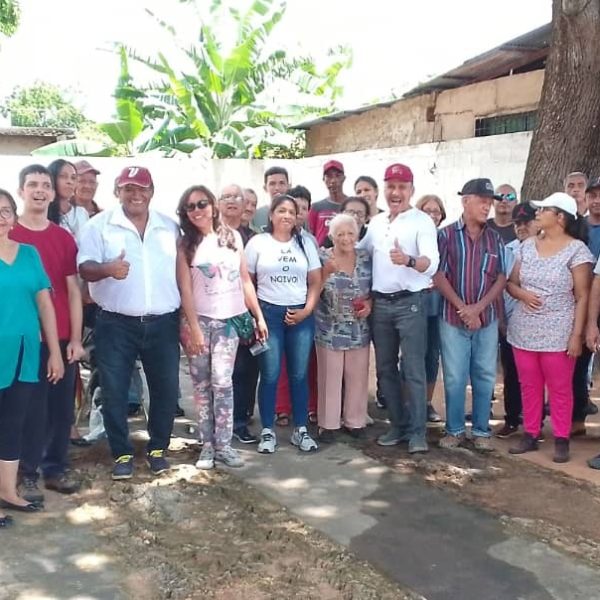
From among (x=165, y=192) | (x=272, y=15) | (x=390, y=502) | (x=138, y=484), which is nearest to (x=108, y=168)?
Result: (x=165, y=192)

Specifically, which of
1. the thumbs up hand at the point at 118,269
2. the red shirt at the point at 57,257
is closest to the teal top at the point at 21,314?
the red shirt at the point at 57,257

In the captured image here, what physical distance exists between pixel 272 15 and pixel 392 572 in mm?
13262

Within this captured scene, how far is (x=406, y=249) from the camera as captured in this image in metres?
5.09

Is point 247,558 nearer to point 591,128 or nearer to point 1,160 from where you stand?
point 591,128

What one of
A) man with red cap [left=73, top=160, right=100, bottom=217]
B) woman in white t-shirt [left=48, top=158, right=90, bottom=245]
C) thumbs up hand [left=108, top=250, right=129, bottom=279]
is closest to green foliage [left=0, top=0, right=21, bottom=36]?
man with red cap [left=73, top=160, right=100, bottom=217]

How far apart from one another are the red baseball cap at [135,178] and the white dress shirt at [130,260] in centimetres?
17

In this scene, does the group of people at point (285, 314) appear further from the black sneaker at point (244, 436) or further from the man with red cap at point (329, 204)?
the man with red cap at point (329, 204)

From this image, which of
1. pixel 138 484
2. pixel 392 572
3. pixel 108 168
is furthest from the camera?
pixel 108 168

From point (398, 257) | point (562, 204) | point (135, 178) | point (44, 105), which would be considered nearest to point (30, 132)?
point (135, 178)

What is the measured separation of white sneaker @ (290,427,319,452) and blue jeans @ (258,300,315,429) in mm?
49

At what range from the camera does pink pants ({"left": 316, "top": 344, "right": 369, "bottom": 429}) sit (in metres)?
5.45

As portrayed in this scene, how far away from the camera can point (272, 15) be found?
586 inches

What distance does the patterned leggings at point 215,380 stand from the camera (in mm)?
4820

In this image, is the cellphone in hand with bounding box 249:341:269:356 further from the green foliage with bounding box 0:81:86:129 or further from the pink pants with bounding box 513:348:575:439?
the green foliage with bounding box 0:81:86:129
